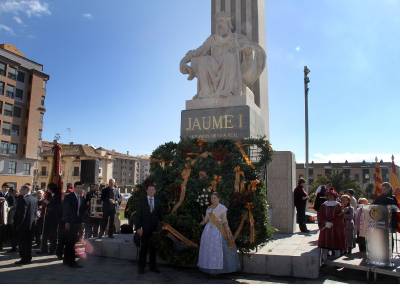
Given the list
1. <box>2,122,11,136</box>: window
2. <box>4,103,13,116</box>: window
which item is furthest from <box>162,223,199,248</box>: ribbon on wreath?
<box>4,103,13,116</box>: window

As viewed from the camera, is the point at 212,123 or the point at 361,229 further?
the point at 212,123

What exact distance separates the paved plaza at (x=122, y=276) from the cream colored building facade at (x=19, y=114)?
1808 inches

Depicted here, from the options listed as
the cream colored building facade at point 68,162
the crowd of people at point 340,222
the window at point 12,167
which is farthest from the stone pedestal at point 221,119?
the cream colored building facade at point 68,162

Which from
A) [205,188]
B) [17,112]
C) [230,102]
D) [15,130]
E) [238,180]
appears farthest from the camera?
[17,112]

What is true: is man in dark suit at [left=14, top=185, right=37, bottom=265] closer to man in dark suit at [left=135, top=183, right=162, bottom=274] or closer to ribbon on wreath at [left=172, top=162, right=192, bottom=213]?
man in dark suit at [left=135, top=183, right=162, bottom=274]

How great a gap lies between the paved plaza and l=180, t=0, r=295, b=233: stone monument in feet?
13.3

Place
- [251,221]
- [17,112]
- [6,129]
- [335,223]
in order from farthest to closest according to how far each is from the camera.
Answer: [17,112] < [6,129] < [335,223] < [251,221]

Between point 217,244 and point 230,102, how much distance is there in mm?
5487

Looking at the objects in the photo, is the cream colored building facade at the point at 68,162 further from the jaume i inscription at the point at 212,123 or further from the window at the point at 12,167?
the jaume i inscription at the point at 212,123

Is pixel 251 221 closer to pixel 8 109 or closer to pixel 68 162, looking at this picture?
pixel 8 109

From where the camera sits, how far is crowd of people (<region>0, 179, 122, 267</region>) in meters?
7.90

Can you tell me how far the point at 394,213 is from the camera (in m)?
7.82

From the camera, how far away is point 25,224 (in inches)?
317

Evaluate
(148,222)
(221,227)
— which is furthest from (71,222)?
(221,227)
